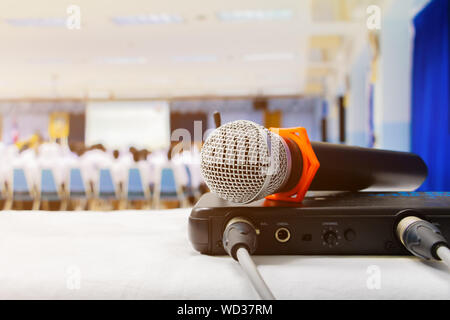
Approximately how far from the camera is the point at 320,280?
1.25 ft

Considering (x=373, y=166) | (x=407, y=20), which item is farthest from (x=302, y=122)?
(x=373, y=166)

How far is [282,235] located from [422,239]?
0.51 feet

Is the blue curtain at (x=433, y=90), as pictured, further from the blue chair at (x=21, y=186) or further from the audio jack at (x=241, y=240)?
the blue chair at (x=21, y=186)

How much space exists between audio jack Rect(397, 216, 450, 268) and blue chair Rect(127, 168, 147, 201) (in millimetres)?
4254

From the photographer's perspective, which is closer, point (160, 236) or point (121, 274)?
point (121, 274)

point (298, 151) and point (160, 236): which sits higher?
point (298, 151)

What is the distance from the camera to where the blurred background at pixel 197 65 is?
3.03m

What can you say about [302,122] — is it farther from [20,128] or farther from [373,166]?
[373,166]

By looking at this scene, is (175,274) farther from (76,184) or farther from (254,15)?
(254,15)

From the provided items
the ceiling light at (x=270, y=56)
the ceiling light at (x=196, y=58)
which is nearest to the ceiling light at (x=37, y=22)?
the ceiling light at (x=196, y=58)

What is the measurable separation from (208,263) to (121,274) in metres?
0.10

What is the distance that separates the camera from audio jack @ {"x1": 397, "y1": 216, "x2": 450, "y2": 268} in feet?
1.28

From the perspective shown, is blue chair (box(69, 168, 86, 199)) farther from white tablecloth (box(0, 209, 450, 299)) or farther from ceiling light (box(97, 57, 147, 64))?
white tablecloth (box(0, 209, 450, 299))

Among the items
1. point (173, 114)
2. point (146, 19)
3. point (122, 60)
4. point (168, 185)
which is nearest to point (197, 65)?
point (122, 60)
